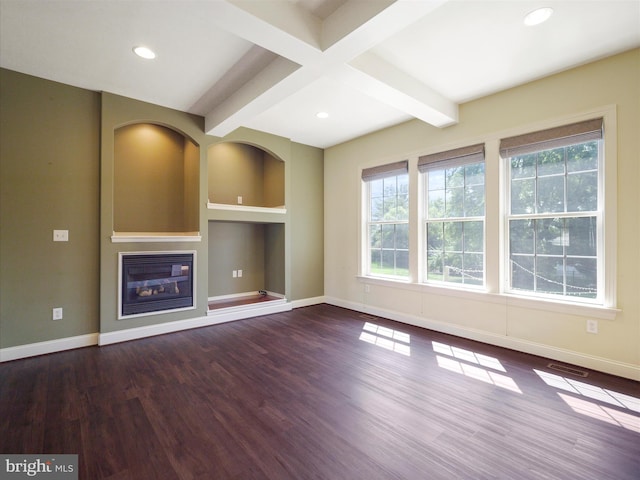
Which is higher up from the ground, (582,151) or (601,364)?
(582,151)

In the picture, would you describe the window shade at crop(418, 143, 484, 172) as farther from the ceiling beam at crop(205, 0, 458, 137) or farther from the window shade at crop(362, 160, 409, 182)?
the ceiling beam at crop(205, 0, 458, 137)

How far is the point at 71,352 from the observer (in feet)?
10.6

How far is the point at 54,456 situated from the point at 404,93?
3784 millimetres

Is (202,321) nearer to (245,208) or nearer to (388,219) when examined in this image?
(245,208)

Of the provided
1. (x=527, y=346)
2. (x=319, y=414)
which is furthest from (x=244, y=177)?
(x=527, y=346)

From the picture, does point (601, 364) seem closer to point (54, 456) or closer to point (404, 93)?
point (404, 93)

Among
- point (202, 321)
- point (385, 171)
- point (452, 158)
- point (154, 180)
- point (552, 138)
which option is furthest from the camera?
point (385, 171)

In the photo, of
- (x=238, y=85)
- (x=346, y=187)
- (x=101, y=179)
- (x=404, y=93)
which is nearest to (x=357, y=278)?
(x=346, y=187)

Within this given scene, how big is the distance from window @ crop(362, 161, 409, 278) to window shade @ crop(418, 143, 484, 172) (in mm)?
315

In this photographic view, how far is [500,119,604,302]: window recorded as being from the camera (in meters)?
2.85

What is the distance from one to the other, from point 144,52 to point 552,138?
392 cm

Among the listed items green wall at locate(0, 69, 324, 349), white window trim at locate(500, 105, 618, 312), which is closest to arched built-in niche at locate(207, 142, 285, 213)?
green wall at locate(0, 69, 324, 349)

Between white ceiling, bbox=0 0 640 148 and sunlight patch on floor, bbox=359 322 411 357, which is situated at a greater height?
white ceiling, bbox=0 0 640 148

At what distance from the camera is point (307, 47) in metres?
2.28
